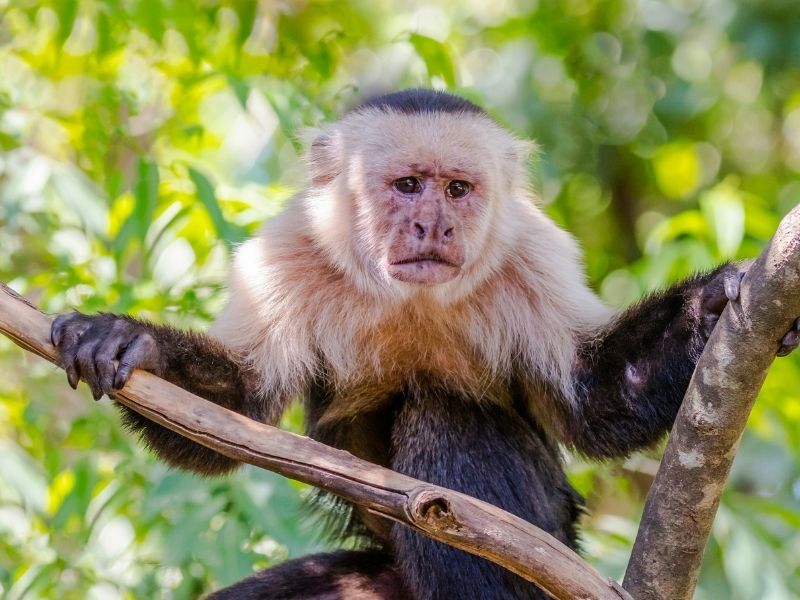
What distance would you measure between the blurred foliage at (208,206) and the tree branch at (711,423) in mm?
732

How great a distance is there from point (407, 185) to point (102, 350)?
1.19 meters

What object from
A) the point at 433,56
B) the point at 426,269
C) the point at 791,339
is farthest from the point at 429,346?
the point at 433,56

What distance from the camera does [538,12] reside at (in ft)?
24.0

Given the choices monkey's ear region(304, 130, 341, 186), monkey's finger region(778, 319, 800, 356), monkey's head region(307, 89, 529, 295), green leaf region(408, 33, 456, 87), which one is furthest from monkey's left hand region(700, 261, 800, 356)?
green leaf region(408, 33, 456, 87)

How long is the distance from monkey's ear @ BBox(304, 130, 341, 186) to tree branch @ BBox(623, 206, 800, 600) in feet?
5.45

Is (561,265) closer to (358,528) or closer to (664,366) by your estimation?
(664,366)

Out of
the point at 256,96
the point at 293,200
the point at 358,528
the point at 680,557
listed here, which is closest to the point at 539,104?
the point at 256,96

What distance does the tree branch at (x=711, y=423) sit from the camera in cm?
251

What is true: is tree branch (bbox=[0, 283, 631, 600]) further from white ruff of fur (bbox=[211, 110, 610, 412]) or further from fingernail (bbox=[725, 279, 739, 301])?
white ruff of fur (bbox=[211, 110, 610, 412])

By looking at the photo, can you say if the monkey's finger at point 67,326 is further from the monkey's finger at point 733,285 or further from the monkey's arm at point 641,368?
the monkey's finger at point 733,285

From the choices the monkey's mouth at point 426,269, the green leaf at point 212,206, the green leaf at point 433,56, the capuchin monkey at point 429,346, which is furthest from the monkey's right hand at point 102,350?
the green leaf at point 433,56

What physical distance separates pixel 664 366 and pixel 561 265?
1.98 feet

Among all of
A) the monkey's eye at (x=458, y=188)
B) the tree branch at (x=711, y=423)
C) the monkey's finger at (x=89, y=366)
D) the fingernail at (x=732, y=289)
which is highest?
the monkey's eye at (x=458, y=188)

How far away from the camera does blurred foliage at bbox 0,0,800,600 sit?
4094 millimetres
